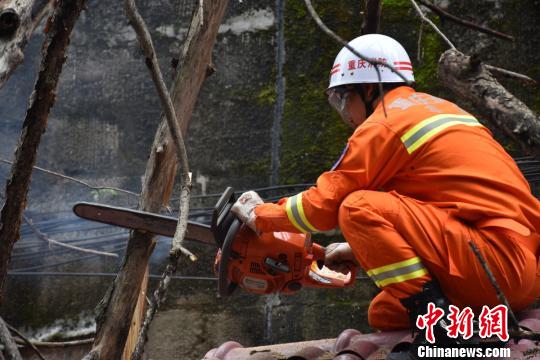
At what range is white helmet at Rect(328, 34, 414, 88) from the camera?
3.82 meters

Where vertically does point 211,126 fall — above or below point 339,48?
below

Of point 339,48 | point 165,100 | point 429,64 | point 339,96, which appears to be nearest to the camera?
point 165,100

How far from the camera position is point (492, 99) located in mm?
3027

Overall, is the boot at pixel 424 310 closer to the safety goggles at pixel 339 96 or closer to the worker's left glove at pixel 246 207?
the worker's left glove at pixel 246 207

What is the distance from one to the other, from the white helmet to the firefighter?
21cm

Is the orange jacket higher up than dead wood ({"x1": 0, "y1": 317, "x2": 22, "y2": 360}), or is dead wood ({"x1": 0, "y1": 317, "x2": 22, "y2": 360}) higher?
the orange jacket

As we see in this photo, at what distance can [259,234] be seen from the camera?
381 centimetres

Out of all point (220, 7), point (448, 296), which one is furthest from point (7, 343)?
point (220, 7)

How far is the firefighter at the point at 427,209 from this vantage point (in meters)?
3.21

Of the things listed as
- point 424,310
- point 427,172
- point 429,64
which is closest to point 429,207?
point 427,172

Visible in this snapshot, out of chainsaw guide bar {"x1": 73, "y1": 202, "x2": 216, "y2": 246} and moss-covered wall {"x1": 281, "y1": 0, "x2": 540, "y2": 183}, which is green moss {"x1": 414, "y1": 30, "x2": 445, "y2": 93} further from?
chainsaw guide bar {"x1": 73, "y1": 202, "x2": 216, "y2": 246}

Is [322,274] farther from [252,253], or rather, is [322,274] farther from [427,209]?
[427,209]

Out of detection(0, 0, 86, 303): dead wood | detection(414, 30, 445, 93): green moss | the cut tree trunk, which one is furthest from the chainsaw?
detection(414, 30, 445, 93): green moss

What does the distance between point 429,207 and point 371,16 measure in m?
1.42
